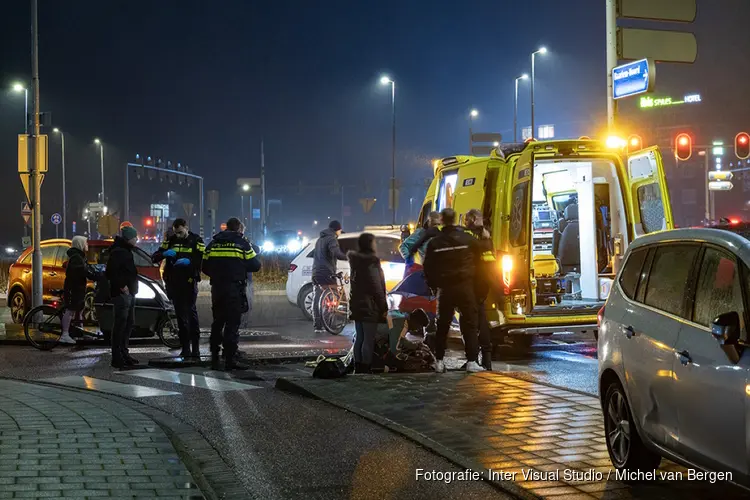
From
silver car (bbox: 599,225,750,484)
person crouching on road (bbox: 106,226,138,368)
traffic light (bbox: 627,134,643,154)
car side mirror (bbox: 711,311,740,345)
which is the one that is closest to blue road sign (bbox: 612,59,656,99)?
traffic light (bbox: 627,134,643,154)

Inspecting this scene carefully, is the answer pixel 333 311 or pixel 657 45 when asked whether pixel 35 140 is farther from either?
pixel 657 45

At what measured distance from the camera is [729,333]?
15.6ft

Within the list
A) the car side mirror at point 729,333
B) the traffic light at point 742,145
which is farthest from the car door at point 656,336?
the traffic light at point 742,145

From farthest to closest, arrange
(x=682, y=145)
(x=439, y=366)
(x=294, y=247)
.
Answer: (x=294, y=247)
(x=682, y=145)
(x=439, y=366)

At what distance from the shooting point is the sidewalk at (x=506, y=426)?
6.06 m

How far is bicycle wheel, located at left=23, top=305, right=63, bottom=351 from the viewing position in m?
15.2

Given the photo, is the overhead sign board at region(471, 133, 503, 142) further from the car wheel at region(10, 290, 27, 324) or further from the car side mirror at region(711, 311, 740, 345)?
the car side mirror at region(711, 311, 740, 345)

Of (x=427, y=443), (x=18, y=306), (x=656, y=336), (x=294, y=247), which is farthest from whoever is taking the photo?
(x=294, y=247)

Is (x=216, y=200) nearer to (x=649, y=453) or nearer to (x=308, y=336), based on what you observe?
(x=308, y=336)

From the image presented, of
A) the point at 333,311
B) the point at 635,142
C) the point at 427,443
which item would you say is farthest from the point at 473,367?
the point at 635,142

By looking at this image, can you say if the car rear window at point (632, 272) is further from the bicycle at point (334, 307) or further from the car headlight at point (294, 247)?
the car headlight at point (294, 247)

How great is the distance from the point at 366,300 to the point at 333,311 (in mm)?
6464

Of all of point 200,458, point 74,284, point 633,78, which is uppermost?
point 633,78

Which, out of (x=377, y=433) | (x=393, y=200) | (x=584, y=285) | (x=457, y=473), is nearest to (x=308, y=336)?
(x=584, y=285)
